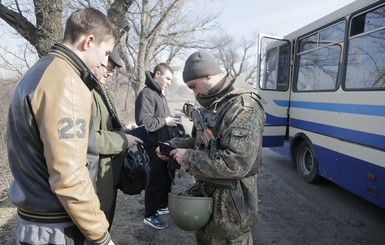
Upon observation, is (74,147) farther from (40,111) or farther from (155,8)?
(155,8)

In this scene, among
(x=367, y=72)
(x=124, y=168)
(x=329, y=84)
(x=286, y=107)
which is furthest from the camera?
(x=286, y=107)

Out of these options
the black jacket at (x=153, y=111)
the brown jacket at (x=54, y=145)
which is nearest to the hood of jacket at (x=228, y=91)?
the brown jacket at (x=54, y=145)

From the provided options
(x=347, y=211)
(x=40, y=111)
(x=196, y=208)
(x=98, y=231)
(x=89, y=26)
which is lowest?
(x=347, y=211)

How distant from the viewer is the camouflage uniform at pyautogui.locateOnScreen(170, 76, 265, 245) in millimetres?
1738

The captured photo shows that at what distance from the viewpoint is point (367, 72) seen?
4.00m

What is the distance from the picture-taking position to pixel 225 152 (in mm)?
1735

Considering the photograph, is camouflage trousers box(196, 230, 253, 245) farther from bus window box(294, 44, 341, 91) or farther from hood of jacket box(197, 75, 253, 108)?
bus window box(294, 44, 341, 91)

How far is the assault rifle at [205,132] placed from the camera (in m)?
1.81

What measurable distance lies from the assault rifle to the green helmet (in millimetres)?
331

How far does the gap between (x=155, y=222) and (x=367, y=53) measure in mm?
3603

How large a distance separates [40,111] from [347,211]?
4.48 metres

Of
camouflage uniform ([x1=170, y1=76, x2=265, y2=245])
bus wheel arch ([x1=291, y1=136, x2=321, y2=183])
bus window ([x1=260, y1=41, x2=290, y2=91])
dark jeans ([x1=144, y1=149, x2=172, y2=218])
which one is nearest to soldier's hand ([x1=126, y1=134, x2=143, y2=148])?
camouflage uniform ([x1=170, y1=76, x2=265, y2=245])

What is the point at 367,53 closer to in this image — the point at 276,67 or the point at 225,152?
the point at 276,67

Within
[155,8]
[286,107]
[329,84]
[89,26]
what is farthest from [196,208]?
[155,8]
